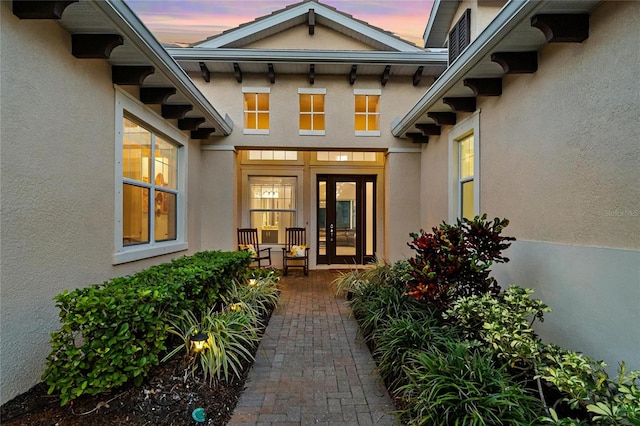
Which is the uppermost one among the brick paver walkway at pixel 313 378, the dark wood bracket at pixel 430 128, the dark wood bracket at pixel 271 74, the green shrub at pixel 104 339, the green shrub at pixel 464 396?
the dark wood bracket at pixel 271 74

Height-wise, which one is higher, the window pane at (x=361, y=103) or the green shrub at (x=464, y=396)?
the window pane at (x=361, y=103)

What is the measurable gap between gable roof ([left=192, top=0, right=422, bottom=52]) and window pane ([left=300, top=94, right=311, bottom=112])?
65.7 inches

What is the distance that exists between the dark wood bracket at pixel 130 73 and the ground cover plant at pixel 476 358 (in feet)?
11.3

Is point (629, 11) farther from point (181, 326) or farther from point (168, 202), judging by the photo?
point (168, 202)

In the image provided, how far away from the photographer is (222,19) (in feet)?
23.3

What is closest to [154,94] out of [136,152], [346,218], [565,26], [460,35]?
[136,152]

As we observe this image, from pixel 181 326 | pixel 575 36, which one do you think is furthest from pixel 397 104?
pixel 181 326

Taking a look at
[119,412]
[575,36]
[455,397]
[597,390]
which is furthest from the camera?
[575,36]

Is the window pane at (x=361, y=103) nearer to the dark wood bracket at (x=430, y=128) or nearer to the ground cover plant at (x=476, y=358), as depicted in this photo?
the dark wood bracket at (x=430, y=128)

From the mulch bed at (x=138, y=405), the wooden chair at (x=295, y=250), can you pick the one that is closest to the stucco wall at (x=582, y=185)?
the mulch bed at (x=138, y=405)

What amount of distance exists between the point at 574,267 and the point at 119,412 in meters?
3.67

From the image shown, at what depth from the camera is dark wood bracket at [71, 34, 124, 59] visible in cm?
281

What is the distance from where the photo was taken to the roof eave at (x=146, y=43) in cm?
254

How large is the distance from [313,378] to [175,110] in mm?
4079
